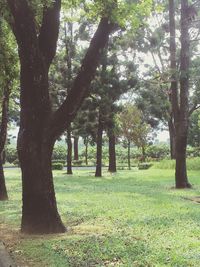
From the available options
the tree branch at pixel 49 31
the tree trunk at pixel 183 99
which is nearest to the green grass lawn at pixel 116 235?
the tree branch at pixel 49 31

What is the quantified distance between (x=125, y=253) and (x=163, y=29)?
1887cm

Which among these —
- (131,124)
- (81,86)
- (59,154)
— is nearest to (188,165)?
(131,124)

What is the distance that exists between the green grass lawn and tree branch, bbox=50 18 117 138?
7.10ft

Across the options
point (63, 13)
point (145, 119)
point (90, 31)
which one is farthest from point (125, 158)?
point (63, 13)

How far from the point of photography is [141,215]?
38.8ft

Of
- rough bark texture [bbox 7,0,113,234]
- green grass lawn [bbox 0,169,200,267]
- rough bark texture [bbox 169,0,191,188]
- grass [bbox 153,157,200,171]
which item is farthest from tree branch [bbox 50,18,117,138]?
grass [bbox 153,157,200,171]

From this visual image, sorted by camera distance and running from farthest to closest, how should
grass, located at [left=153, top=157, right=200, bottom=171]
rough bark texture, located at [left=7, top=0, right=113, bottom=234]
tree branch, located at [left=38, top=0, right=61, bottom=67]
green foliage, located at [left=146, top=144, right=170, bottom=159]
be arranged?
green foliage, located at [left=146, top=144, right=170, bottom=159] < grass, located at [left=153, top=157, right=200, bottom=171] < tree branch, located at [left=38, top=0, right=61, bottom=67] < rough bark texture, located at [left=7, top=0, right=113, bottom=234]

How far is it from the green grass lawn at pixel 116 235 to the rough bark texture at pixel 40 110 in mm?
509

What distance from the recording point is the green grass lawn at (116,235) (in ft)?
24.7

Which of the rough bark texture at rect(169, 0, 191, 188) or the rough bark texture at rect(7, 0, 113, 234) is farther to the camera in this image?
the rough bark texture at rect(169, 0, 191, 188)

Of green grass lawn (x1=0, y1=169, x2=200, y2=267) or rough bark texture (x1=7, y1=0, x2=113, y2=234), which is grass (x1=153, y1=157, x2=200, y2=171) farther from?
rough bark texture (x1=7, y1=0, x2=113, y2=234)

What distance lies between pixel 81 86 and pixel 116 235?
297cm

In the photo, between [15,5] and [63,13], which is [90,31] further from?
[15,5]

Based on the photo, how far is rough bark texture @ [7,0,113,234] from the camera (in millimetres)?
9805
